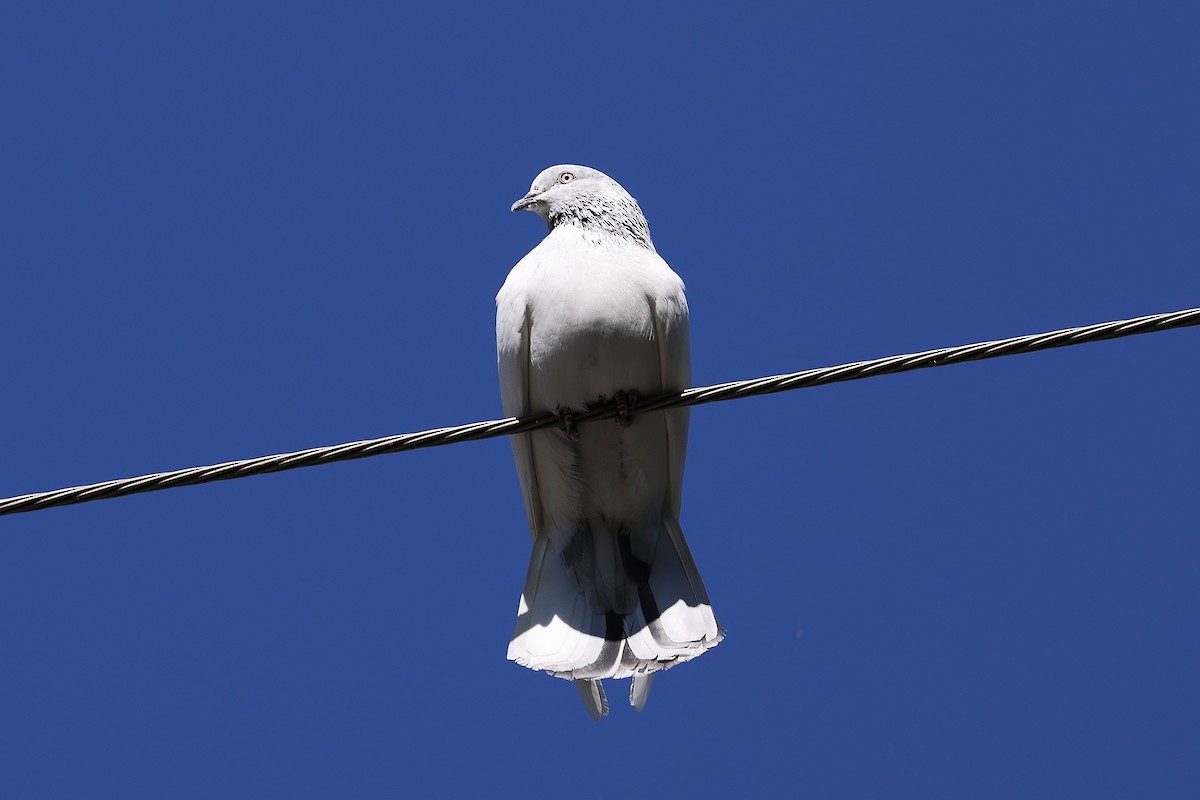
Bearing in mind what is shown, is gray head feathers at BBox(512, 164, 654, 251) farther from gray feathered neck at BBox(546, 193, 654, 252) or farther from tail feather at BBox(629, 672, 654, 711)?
tail feather at BBox(629, 672, 654, 711)

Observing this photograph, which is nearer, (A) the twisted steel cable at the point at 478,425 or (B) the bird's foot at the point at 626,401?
(A) the twisted steel cable at the point at 478,425

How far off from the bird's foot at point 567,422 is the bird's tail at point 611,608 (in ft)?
1.76

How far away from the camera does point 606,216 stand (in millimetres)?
6914

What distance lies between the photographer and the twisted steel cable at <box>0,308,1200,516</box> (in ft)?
15.9

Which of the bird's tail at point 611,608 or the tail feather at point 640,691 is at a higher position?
the bird's tail at point 611,608

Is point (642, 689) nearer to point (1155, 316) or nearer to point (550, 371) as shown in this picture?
point (550, 371)

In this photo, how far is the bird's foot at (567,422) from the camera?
20.6 ft

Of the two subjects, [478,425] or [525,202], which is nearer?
[478,425]

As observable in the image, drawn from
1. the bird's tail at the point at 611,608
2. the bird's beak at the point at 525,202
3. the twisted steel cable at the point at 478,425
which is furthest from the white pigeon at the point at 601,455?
the twisted steel cable at the point at 478,425

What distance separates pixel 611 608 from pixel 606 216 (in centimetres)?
179

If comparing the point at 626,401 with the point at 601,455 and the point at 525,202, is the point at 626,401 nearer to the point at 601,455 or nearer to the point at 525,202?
the point at 601,455

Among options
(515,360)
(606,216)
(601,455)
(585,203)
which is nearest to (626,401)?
(601,455)

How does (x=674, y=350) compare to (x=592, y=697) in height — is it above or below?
above

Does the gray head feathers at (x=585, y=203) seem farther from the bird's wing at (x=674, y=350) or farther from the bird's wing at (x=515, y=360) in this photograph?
the bird's wing at (x=515, y=360)
